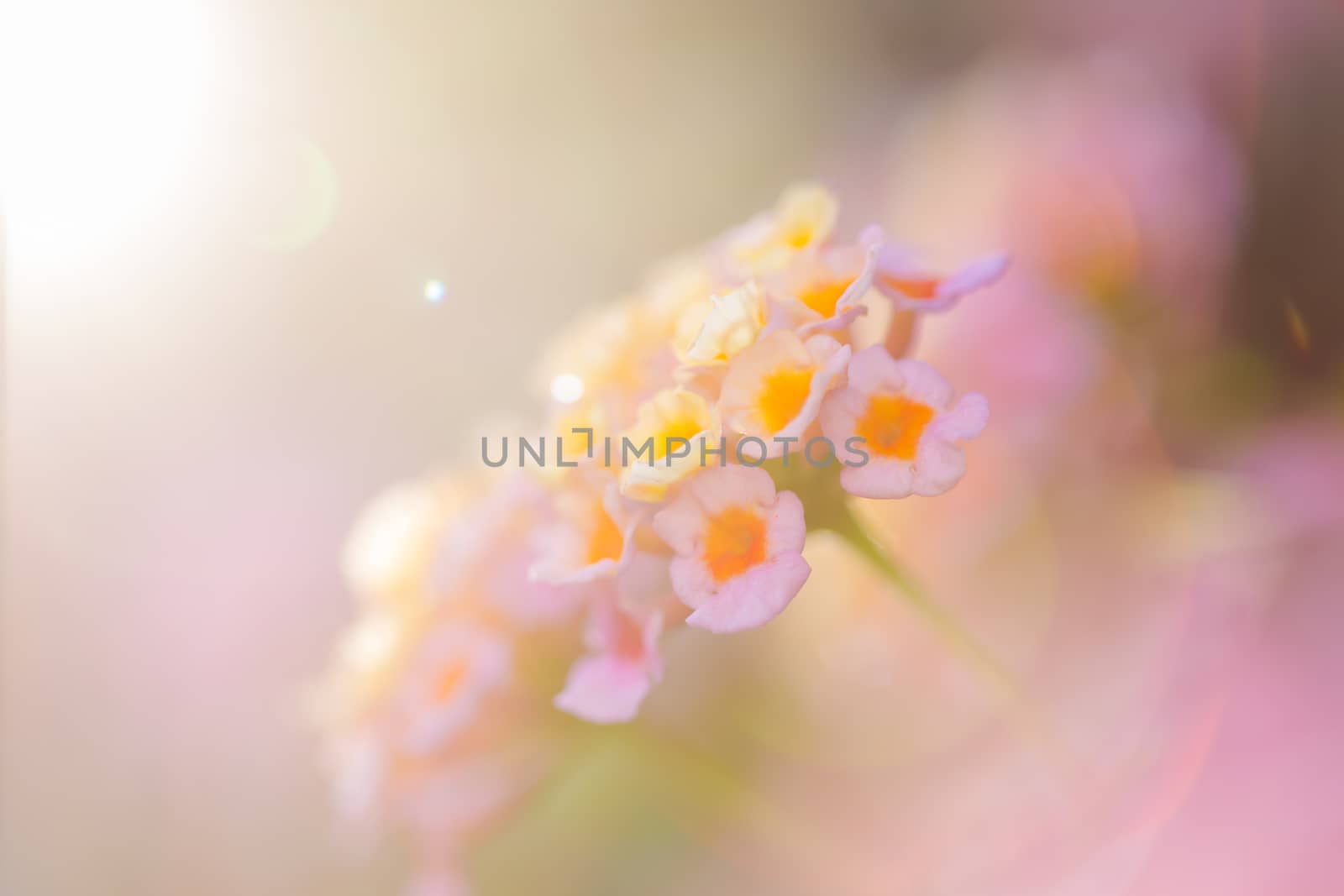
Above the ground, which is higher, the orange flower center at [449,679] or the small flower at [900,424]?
the small flower at [900,424]

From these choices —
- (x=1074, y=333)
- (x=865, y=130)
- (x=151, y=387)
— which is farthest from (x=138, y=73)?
(x=1074, y=333)

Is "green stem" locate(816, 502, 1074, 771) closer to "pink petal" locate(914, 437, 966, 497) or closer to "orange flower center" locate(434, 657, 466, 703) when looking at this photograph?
"pink petal" locate(914, 437, 966, 497)

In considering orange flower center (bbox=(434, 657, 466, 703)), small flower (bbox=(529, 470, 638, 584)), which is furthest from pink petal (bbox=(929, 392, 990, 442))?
orange flower center (bbox=(434, 657, 466, 703))

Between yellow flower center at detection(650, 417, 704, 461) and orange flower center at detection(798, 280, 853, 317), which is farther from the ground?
orange flower center at detection(798, 280, 853, 317)

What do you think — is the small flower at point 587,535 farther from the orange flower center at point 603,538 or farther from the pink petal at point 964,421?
the pink petal at point 964,421

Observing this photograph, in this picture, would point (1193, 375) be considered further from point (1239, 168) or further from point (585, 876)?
point (585, 876)

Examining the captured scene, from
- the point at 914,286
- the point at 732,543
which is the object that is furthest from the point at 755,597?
the point at 914,286

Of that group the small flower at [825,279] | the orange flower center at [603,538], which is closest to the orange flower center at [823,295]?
the small flower at [825,279]
